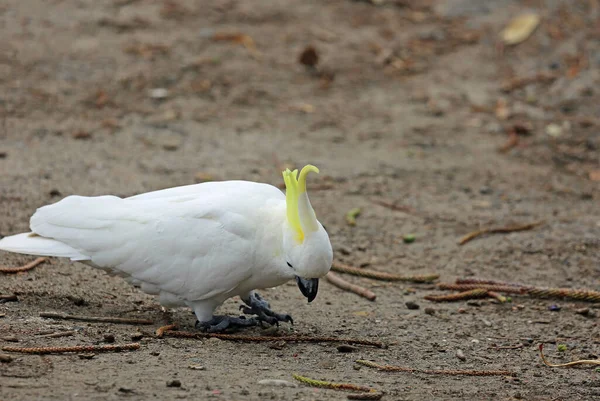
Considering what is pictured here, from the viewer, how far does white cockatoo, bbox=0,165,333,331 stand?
409cm

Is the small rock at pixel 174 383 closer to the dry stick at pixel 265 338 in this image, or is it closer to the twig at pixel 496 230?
the dry stick at pixel 265 338

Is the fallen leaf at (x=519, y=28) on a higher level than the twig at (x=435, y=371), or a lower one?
higher

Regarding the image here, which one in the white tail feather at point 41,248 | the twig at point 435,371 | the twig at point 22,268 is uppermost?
the white tail feather at point 41,248

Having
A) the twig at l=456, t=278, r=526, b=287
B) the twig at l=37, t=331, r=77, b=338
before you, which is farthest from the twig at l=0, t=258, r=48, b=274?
the twig at l=456, t=278, r=526, b=287

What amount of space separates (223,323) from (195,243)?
0.51 metres

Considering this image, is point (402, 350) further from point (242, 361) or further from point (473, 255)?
point (473, 255)

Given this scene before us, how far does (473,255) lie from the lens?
588 centimetres

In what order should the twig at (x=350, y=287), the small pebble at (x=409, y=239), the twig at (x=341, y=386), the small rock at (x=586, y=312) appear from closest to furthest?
the twig at (x=341, y=386) → the small rock at (x=586, y=312) → the twig at (x=350, y=287) → the small pebble at (x=409, y=239)

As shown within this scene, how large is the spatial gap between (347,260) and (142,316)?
1743 millimetres

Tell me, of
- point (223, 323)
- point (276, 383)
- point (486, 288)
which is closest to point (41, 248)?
point (223, 323)

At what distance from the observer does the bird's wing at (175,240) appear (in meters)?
4.13

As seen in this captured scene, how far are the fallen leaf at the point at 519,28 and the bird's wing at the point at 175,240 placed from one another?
6526 mm

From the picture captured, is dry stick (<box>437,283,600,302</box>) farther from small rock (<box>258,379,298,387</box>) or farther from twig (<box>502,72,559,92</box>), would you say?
twig (<box>502,72,559,92</box>)

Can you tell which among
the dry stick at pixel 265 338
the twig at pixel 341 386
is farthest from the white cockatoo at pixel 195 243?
the twig at pixel 341 386
